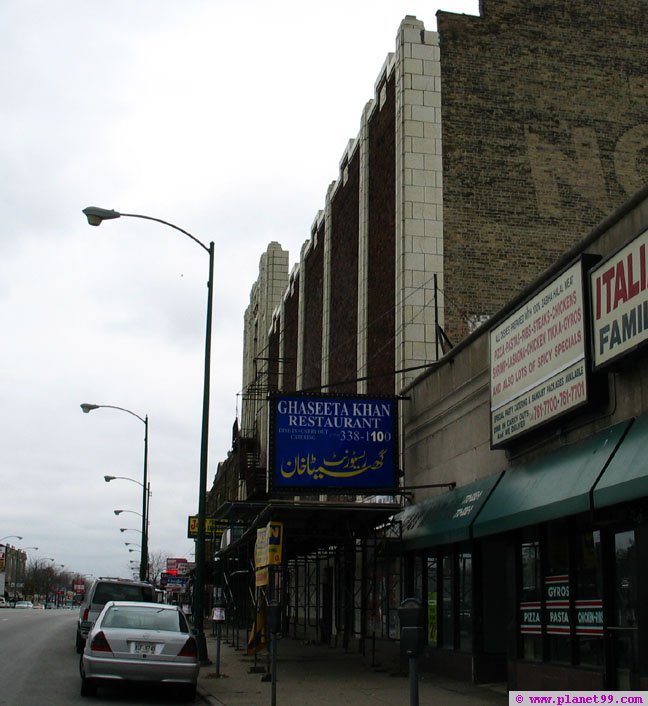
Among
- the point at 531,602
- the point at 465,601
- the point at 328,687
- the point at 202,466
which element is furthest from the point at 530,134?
the point at 328,687

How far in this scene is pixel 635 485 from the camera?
10.6 meters

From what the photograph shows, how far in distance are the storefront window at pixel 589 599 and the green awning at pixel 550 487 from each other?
71 cm

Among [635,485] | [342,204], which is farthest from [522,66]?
[635,485]

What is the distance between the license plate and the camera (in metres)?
14.6

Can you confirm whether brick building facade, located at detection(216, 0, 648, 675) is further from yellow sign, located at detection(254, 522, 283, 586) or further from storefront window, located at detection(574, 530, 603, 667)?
storefront window, located at detection(574, 530, 603, 667)

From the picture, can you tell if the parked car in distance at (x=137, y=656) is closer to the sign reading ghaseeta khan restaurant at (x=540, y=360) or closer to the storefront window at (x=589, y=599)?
the storefront window at (x=589, y=599)

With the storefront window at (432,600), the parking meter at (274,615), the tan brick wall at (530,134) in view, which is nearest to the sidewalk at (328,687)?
the storefront window at (432,600)

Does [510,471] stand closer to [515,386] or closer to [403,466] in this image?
[515,386]

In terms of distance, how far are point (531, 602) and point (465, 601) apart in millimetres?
3059

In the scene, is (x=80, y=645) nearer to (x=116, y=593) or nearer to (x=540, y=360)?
(x=116, y=593)

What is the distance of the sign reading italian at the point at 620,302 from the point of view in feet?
37.3

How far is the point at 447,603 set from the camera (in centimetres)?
1842

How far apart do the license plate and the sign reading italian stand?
756cm

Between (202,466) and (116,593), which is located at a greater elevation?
(202,466)
